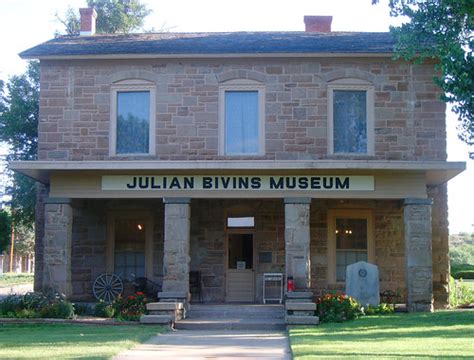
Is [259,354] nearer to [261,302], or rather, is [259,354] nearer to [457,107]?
[457,107]

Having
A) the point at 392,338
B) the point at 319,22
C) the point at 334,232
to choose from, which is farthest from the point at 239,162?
the point at 319,22

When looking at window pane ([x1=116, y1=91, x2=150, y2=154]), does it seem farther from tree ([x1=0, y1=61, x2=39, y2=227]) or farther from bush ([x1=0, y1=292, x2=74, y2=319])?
tree ([x1=0, y1=61, x2=39, y2=227])

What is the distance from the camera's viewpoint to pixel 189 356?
1234cm

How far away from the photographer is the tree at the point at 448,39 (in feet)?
45.5

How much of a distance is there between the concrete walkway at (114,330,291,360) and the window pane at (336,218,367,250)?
600cm

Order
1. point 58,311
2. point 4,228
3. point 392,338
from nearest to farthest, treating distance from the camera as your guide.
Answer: point 392,338 < point 58,311 < point 4,228

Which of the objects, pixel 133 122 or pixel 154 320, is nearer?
pixel 154 320

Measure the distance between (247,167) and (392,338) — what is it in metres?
6.56

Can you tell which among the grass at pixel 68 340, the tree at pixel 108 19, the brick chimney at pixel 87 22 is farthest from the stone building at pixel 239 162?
the tree at pixel 108 19

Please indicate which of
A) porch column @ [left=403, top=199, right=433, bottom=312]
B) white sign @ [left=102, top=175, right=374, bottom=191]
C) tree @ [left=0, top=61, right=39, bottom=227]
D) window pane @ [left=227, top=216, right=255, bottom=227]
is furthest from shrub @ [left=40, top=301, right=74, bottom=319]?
tree @ [left=0, top=61, right=39, bottom=227]

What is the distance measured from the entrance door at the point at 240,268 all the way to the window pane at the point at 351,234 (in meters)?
2.53

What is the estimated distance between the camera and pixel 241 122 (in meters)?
20.7

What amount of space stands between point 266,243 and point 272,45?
5570 mm

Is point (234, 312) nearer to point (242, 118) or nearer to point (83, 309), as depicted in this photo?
point (83, 309)
